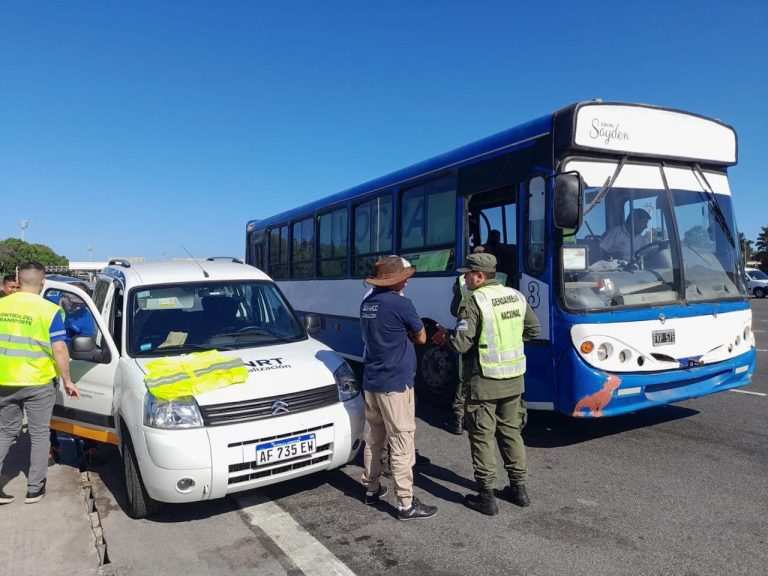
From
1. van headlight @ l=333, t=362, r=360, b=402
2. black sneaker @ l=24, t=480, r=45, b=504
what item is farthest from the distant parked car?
black sneaker @ l=24, t=480, r=45, b=504

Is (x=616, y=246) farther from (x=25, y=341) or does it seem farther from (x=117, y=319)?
(x=25, y=341)

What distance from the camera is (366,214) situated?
8.81 m

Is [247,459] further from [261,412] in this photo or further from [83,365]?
[83,365]

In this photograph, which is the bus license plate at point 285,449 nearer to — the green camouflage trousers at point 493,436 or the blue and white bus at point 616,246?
the green camouflage trousers at point 493,436

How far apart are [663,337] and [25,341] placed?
548 cm

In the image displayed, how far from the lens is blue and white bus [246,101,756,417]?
5066mm

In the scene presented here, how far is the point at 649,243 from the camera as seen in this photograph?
18.1 ft

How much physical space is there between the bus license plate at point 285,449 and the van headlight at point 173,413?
0.46 metres

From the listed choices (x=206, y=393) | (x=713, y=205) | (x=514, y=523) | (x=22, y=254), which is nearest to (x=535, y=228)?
(x=713, y=205)

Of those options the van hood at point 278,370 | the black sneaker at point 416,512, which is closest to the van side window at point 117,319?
the van hood at point 278,370

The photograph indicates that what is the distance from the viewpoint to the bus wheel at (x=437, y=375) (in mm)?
6863

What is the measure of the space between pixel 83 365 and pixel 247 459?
2048 mm

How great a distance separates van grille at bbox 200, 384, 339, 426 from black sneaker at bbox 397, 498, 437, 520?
3.09ft

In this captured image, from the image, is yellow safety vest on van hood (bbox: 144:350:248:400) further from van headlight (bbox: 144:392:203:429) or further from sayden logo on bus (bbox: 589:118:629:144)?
sayden logo on bus (bbox: 589:118:629:144)
